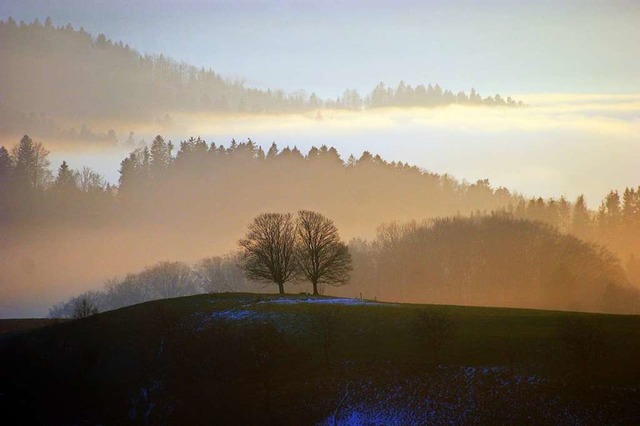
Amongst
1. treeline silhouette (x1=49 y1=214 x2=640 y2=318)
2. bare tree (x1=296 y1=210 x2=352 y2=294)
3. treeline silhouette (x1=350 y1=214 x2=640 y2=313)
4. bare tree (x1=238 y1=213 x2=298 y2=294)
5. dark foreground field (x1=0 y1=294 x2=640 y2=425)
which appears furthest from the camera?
treeline silhouette (x1=49 y1=214 x2=640 y2=318)

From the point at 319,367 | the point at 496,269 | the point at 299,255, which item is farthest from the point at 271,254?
the point at 496,269

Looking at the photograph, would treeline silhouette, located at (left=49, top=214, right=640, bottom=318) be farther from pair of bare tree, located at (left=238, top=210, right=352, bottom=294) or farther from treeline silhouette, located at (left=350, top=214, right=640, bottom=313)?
pair of bare tree, located at (left=238, top=210, right=352, bottom=294)

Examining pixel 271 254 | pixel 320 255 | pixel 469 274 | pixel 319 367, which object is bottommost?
pixel 469 274

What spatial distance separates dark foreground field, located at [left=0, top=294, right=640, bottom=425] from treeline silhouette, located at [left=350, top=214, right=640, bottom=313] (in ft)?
199

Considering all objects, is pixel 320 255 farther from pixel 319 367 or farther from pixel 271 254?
pixel 319 367

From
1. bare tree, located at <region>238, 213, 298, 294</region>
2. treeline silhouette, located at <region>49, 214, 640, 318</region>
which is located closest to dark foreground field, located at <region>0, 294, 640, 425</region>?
bare tree, located at <region>238, 213, 298, 294</region>

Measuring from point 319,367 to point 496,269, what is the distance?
A: 300 ft

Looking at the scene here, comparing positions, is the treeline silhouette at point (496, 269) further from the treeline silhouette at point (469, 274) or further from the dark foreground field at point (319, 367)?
the dark foreground field at point (319, 367)

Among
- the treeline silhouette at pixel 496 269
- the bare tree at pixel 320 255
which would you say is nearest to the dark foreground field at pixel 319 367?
the bare tree at pixel 320 255

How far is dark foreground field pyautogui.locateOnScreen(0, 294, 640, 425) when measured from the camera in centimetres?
6412

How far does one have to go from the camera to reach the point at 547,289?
480 feet

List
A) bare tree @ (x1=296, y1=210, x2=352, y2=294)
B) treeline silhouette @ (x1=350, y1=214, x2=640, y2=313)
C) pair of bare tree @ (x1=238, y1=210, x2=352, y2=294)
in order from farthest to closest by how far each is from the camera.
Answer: treeline silhouette @ (x1=350, y1=214, x2=640, y2=313)
pair of bare tree @ (x1=238, y1=210, x2=352, y2=294)
bare tree @ (x1=296, y1=210, x2=352, y2=294)

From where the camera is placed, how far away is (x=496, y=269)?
157750 mm

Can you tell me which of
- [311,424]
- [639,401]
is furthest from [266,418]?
[639,401]
